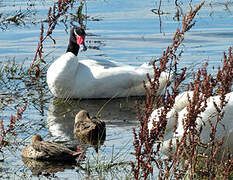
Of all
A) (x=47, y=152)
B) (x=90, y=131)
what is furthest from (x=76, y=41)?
(x=47, y=152)

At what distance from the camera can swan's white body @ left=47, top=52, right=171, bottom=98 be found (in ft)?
30.8

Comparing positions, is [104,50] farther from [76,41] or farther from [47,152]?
[47,152]

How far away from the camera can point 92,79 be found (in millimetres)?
9523

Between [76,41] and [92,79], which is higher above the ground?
[76,41]

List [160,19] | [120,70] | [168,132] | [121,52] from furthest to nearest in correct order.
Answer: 1. [160,19]
2. [121,52]
3. [120,70]
4. [168,132]

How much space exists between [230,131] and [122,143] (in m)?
1.39

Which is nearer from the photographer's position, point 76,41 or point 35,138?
point 35,138

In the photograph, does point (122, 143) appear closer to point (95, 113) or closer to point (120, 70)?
point (95, 113)

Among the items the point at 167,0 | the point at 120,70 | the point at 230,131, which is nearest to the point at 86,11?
the point at 167,0

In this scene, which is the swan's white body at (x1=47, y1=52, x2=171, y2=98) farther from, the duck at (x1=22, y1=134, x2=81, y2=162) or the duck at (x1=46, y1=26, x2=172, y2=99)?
the duck at (x1=22, y1=134, x2=81, y2=162)

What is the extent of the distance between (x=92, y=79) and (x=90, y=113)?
82 cm

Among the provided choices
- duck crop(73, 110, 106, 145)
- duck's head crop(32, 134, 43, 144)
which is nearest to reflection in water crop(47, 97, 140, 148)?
duck crop(73, 110, 106, 145)

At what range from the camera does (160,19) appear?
47.5 feet

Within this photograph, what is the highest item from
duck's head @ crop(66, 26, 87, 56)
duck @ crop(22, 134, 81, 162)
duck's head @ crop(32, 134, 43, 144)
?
duck's head @ crop(66, 26, 87, 56)
